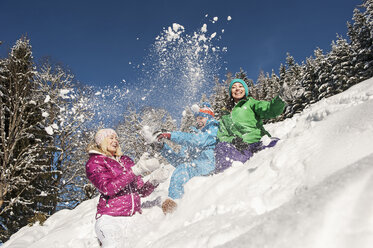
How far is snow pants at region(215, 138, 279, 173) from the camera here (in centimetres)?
372

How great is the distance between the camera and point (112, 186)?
109 inches

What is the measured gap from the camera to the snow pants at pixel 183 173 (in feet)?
11.1

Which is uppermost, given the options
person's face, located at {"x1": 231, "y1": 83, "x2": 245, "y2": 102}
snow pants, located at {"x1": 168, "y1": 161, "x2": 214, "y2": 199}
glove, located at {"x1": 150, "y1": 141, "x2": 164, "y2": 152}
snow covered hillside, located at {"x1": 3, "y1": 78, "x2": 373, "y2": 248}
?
person's face, located at {"x1": 231, "y1": 83, "x2": 245, "y2": 102}

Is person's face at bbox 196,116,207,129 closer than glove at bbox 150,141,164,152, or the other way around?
glove at bbox 150,141,164,152

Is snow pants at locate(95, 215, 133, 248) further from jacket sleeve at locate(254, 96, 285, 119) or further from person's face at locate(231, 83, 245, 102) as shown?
person's face at locate(231, 83, 245, 102)

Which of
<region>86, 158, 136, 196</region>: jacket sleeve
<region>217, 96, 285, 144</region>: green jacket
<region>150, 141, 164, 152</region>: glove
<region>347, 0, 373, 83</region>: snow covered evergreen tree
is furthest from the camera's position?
<region>347, 0, 373, 83</region>: snow covered evergreen tree

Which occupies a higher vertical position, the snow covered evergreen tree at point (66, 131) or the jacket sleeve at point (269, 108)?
the snow covered evergreen tree at point (66, 131)

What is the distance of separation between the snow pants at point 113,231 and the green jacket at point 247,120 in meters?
2.20

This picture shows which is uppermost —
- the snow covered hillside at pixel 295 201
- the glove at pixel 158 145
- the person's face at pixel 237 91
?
the person's face at pixel 237 91

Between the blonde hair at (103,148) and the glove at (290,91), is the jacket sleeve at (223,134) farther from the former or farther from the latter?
the blonde hair at (103,148)

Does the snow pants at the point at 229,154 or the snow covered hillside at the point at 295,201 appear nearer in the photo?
the snow covered hillside at the point at 295,201

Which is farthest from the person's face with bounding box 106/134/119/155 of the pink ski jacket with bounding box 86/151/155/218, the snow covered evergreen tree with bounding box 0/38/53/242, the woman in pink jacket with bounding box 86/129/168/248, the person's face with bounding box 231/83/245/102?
the snow covered evergreen tree with bounding box 0/38/53/242

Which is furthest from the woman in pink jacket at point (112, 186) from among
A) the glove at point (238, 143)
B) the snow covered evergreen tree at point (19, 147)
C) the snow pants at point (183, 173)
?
the snow covered evergreen tree at point (19, 147)

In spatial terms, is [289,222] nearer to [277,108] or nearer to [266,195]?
[266,195]
